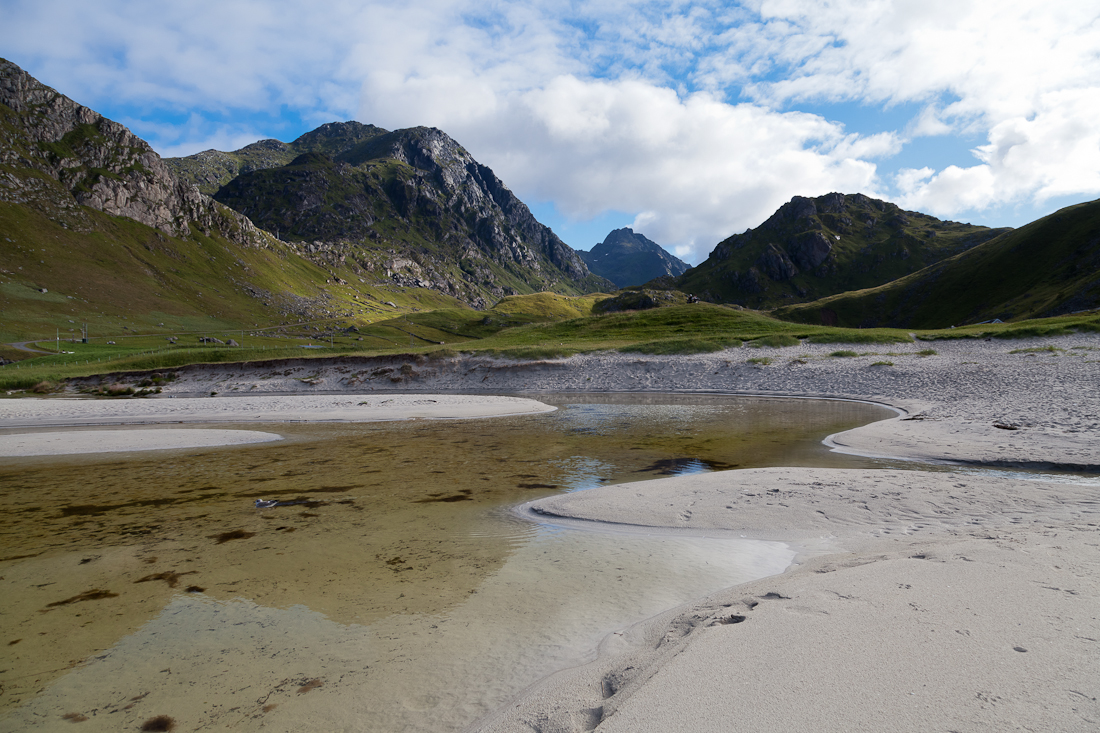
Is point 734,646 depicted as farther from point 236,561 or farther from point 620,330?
point 620,330

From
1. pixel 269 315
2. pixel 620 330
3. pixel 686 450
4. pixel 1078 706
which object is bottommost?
pixel 686 450

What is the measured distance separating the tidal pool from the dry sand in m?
1.04

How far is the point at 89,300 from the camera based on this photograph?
143 m

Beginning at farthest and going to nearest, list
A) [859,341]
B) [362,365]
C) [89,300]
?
[89,300]
[362,365]
[859,341]

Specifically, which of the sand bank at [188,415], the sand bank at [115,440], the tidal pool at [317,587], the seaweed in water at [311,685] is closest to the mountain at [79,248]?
the sand bank at [188,415]

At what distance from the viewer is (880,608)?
577 centimetres

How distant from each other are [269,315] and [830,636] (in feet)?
700

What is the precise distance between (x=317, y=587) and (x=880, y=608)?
8.23m

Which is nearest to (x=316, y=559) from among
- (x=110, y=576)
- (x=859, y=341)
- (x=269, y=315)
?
(x=110, y=576)

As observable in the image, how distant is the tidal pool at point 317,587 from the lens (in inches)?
217

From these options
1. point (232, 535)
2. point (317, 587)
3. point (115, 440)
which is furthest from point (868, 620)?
point (115, 440)

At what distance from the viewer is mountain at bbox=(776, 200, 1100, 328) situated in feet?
399

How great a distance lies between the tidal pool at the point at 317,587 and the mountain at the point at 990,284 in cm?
12917

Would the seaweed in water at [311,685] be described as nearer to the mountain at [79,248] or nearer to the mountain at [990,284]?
the mountain at [990,284]
